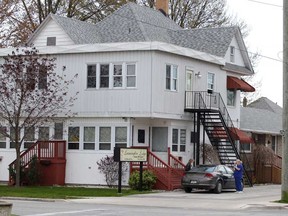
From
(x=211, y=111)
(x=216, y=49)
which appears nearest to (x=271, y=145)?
(x=216, y=49)

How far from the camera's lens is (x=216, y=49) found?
152 ft

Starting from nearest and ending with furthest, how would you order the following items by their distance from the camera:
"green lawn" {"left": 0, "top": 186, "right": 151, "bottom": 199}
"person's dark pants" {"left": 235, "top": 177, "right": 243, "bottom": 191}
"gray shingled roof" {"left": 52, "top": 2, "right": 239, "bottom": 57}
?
1. "green lawn" {"left": 0, "top": 186, "right": 151, "bottom": 199}
2. "person's dark pants" {"left": 235, "top": 177, "right": 243, "bottom": 191}
3. "gray shingled roof" {"left": 52, "top": 2, "right": 239, "bottom": 57}

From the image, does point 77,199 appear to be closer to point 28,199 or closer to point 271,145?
point 28,199

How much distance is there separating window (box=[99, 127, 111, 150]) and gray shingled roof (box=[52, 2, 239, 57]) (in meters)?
6.89

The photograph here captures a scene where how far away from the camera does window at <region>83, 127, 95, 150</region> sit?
39.7 metres

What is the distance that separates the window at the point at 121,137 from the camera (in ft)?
127

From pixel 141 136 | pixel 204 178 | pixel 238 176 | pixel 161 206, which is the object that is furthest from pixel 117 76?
pixel 161 206

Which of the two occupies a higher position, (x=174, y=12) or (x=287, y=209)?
(x=174, y=12)

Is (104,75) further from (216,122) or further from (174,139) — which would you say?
(216,122)

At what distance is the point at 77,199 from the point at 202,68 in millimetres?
14870

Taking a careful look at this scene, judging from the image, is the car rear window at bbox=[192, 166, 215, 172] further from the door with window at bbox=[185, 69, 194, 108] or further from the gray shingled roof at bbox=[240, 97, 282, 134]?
the gray shingled roof at bbox=[240, 97, 282, 134]

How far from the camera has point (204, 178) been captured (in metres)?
35.6

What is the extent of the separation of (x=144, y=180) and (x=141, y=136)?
151 inches

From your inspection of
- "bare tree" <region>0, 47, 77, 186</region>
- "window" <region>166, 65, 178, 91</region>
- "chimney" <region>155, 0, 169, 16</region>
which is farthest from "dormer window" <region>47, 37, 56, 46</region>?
"chimney" <region>155, 0, 169, 16</region>
